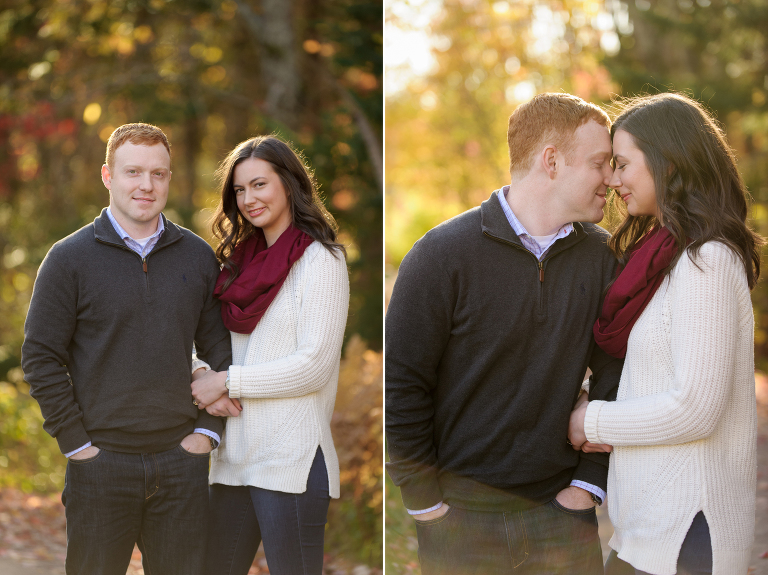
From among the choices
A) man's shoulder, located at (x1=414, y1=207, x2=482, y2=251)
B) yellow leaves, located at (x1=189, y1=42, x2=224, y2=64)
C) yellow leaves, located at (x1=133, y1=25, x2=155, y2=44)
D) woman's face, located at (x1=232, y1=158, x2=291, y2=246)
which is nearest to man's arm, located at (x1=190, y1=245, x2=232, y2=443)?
woman's face, located at (x1=232, y1=158, x2=291, y2=246)

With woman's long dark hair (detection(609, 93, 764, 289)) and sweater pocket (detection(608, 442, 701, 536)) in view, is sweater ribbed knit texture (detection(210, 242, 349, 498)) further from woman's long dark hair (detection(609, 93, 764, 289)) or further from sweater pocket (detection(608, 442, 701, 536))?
woman's long dark hair (detection(609, 93, 764, 289))

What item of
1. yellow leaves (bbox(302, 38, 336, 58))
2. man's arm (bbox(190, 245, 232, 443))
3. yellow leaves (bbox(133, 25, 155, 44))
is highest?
yellow leaves (bbox(133, 25, 155, 44))

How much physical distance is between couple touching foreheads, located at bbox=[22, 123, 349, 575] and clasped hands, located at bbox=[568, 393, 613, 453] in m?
0.82

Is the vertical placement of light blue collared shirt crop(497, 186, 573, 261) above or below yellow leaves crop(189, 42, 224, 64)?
below

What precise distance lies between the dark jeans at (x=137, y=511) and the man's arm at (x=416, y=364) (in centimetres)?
71

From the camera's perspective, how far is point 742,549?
209 cm

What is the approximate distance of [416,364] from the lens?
7.62 ft

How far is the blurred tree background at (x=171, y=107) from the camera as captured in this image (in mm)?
6191

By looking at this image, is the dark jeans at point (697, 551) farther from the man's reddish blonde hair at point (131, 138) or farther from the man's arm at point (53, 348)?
the man's reddish blonde hair at point (131, 138)

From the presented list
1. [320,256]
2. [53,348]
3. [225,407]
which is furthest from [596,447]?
[53,348]

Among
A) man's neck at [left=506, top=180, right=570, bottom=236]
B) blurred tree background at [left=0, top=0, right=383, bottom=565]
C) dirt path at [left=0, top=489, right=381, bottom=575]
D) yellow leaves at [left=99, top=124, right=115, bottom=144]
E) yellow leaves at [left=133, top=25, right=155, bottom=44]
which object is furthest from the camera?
yellow leaves at [left=99, top=124, right=115, bottom=144]

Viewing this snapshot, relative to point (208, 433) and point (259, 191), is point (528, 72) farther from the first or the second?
point (208, 433)

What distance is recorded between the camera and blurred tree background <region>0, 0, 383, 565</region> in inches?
244

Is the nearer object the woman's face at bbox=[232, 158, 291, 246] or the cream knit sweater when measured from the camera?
the cream knit sweater
